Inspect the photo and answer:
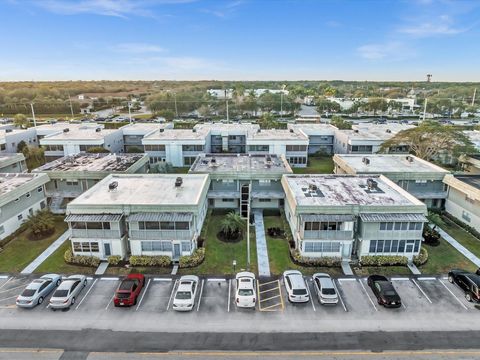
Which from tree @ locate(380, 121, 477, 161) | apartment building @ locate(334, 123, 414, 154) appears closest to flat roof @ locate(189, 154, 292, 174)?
apartment building @ locate(334, 123, 414, 154)

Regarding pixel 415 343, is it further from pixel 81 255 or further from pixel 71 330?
pixel 81 255

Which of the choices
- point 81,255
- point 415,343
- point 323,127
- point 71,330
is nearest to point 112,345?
point 71,330

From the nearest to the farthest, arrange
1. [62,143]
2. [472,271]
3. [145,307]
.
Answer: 1. [145,307]
2. [472,271]
3. [62,143]

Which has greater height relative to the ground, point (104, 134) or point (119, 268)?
point (104, 134)

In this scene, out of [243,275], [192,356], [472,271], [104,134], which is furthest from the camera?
[104,134]

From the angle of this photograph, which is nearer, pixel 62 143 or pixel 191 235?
pixel 191 235

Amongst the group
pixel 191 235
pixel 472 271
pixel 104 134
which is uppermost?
pixel 104 134
